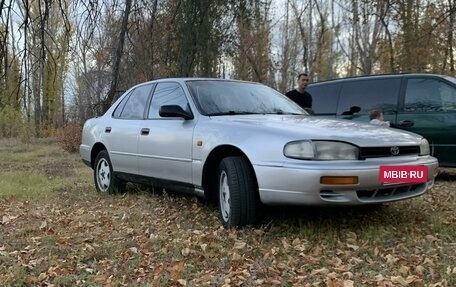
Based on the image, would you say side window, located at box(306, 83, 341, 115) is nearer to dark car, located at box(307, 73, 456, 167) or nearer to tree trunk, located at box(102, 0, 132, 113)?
dark car, located at box(307, 73, 456, 167)

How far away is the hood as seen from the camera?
12.2ft

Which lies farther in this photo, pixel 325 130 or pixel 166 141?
pixel 166 141

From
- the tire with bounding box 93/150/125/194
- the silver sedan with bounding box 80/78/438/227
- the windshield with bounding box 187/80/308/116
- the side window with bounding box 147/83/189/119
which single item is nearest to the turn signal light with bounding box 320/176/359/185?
the silver sedan with bounding box 80/78/438/227

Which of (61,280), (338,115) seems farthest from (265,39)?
(61,280)

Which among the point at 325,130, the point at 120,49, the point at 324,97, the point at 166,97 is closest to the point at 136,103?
the point at 166,97

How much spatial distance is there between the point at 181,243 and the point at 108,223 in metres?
1.14

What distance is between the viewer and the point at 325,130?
385 cm

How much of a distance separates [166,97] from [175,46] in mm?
4589

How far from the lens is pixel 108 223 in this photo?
4742mm

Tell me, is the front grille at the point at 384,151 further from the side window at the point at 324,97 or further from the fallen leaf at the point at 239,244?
the side window at the point at 324,97

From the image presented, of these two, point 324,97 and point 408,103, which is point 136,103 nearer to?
point 324,97

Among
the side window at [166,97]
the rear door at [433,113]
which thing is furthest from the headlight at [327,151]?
the rear door at [433,113]

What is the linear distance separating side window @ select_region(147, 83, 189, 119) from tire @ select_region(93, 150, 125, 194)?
109 centimetres

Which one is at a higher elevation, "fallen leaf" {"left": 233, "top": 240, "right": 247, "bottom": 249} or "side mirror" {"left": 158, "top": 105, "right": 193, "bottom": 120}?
"side mirror" {"left": 158, "top": 105, "right": 193, "bottom": 120}
